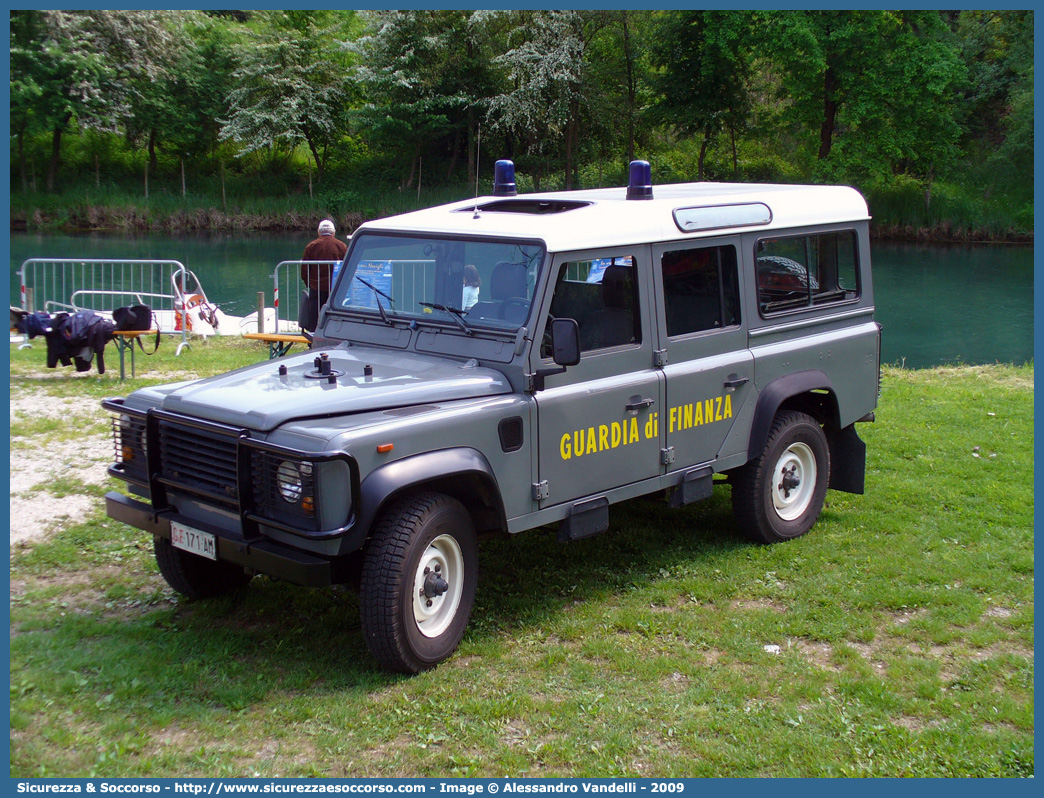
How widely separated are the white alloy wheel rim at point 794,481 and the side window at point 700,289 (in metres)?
1.18

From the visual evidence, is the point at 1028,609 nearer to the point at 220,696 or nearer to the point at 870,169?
the point at 220,696

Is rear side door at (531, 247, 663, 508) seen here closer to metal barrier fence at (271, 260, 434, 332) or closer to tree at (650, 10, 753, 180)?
metal barrier fence at (271, 260, 434, 332)

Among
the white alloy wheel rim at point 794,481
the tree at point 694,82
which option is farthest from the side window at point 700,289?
the tree at point 694,82

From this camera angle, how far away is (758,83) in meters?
44.3

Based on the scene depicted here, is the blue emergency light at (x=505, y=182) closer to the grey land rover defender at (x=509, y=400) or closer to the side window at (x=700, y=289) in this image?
the grey land rover defender at (x=509, y=400)

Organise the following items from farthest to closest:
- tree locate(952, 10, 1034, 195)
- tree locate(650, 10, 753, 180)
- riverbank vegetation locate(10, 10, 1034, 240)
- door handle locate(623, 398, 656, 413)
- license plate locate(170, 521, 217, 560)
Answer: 1. tree locate(650, 10, 753, 180)
2. tree locate(952, 10, 1034, 195)
3. riverbank vegetation locate(10, 10, 1034, 240)
4. door handle locate(623, 398, 656, 413)
5. license plate locate(170, 521, 217, 560)

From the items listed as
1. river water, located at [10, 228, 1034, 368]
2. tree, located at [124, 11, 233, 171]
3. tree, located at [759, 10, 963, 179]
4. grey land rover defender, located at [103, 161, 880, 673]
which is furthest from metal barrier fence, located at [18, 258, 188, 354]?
tree, located at [759, 10, 963, 179]

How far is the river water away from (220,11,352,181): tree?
5.33 m

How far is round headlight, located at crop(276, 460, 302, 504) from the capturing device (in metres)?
4.64

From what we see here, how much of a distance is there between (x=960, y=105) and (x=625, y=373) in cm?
4215

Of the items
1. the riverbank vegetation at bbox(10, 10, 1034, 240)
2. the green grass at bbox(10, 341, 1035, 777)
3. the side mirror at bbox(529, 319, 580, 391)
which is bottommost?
the green grass at bbox(10, 341, 1035, 777)

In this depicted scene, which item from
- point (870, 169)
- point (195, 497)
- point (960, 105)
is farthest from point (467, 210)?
point (960, 105)

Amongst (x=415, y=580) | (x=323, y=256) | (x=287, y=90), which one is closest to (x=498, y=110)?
(x=287, y=90)

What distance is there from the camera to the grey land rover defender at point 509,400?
4.80 meters
